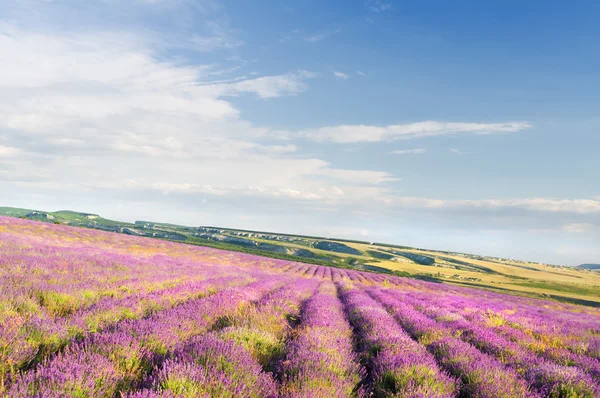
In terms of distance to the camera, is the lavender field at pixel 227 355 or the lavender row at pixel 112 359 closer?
the lavender row at pixel 112 359

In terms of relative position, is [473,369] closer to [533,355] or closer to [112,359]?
[533,355]

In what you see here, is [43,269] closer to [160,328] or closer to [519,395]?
[160,328]

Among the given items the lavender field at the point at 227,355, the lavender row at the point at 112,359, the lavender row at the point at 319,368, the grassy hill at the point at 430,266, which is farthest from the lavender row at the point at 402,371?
the grassy hill at the point at 430,266

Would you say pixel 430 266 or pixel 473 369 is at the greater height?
pixel 473 369

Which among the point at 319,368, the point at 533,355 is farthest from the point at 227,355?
the point at 533,355

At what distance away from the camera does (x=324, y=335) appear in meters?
5.33

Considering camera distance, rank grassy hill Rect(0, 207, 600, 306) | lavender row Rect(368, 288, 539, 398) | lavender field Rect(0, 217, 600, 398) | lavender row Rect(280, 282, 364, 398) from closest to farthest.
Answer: lavender field Rect(0, 217, 600, 398) < lavender row Rect(280, 282, 364, 398) < lavender row Rect(368, 288, 539, 398) < grassy hill Rect(0, 207, 600, 306)

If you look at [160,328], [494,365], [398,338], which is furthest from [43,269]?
[494,365]

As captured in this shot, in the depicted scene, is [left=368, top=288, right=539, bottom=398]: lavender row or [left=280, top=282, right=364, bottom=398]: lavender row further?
[left=368, top=288, right=539, bottom=398]: lavender row

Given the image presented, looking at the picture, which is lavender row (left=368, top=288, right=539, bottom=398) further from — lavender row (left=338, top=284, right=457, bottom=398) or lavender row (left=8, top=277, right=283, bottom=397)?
lavender row (left=8, top=277, right=283, bottom=397)

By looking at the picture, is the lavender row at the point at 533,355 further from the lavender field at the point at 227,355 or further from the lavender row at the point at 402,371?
the lavender row at the point at 402,371

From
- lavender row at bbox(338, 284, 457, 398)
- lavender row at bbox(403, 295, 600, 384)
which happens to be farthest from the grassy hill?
lavender row at bbox(338, 284, 457, 398)

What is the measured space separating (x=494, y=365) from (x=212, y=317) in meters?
5.13

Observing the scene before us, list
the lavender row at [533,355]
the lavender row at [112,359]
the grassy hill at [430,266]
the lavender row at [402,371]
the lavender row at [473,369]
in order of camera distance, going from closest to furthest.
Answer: the lavender row at [112,359] < the lavender row at [402,371] < the lavender row at [473,369] < the lavender row at [533,355] < the grassy hill at [430,266]
